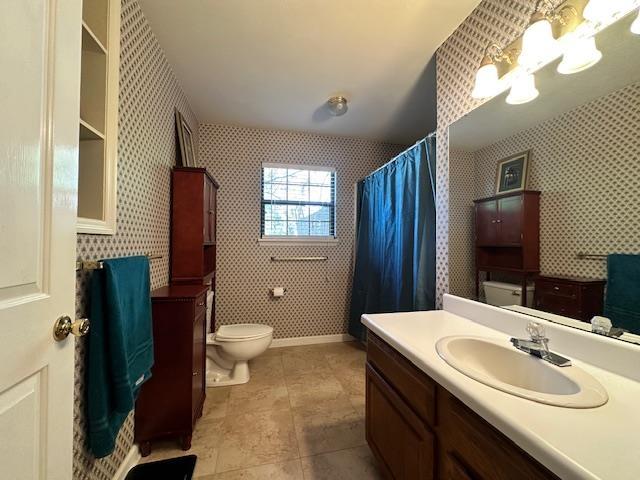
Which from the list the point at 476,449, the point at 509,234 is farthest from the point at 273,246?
Answer: the point at 476,449

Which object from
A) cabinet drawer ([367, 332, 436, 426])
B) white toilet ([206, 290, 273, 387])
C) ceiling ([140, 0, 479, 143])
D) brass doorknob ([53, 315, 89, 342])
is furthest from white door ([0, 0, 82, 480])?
white toilet ([206, 290, 273, 387])

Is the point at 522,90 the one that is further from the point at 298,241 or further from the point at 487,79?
the point at 298,241

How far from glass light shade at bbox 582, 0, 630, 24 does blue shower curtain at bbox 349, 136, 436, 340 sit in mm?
881

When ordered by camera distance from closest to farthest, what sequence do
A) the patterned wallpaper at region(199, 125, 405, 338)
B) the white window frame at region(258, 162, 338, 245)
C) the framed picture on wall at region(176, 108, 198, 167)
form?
the framed picture on wall at region(176, 108, 198, 167) < the patterned wallpaper at region(199, 125, 405, 338) < the white window frame at region(258, 162, 338, 245)

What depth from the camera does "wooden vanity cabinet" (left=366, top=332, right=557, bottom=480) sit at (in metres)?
0.59

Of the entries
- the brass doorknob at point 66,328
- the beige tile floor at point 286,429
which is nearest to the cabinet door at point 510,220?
the beige tile floor at point 286,429

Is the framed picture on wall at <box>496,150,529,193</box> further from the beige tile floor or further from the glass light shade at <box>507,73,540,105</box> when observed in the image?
the beige tile floor

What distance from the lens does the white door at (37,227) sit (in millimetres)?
459

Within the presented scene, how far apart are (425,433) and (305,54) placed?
216 cm

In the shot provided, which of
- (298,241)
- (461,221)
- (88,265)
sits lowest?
(88,265)

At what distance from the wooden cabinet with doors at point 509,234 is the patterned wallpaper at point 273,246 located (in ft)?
5.89

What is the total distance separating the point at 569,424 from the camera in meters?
0.54

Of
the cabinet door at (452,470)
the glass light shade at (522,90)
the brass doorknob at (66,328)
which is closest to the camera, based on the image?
the brass doorknob at (66,328)

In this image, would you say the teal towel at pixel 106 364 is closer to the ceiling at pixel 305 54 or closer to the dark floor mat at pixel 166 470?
the dark floor mat at pixel 166 470
